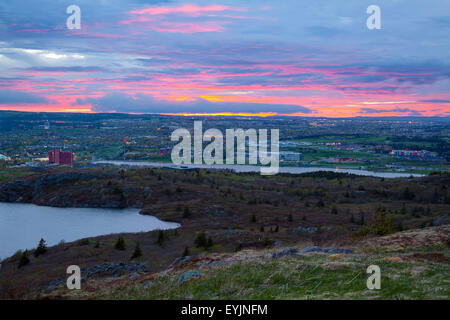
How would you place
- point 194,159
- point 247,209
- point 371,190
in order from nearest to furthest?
point 247,209 → point 371,190 → point 194,159

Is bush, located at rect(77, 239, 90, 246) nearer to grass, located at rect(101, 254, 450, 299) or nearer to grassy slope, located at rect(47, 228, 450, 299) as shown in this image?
grassy slope, located at rect(47, 228, 450, 299)

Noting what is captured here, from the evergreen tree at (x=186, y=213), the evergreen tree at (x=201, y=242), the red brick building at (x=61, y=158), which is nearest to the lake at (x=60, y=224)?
the evergreen tree at (x=186, y=213)

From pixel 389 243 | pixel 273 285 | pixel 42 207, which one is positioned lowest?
pixel 42 207

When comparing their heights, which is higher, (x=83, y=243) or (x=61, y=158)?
(x=61, y=158)

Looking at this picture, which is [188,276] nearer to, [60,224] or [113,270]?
[113,270]

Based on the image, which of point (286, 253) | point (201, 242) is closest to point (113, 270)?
point (201, 242)

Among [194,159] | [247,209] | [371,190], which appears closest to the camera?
[247,209]

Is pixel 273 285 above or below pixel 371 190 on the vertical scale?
above

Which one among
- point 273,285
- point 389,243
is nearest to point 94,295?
point 273,285
